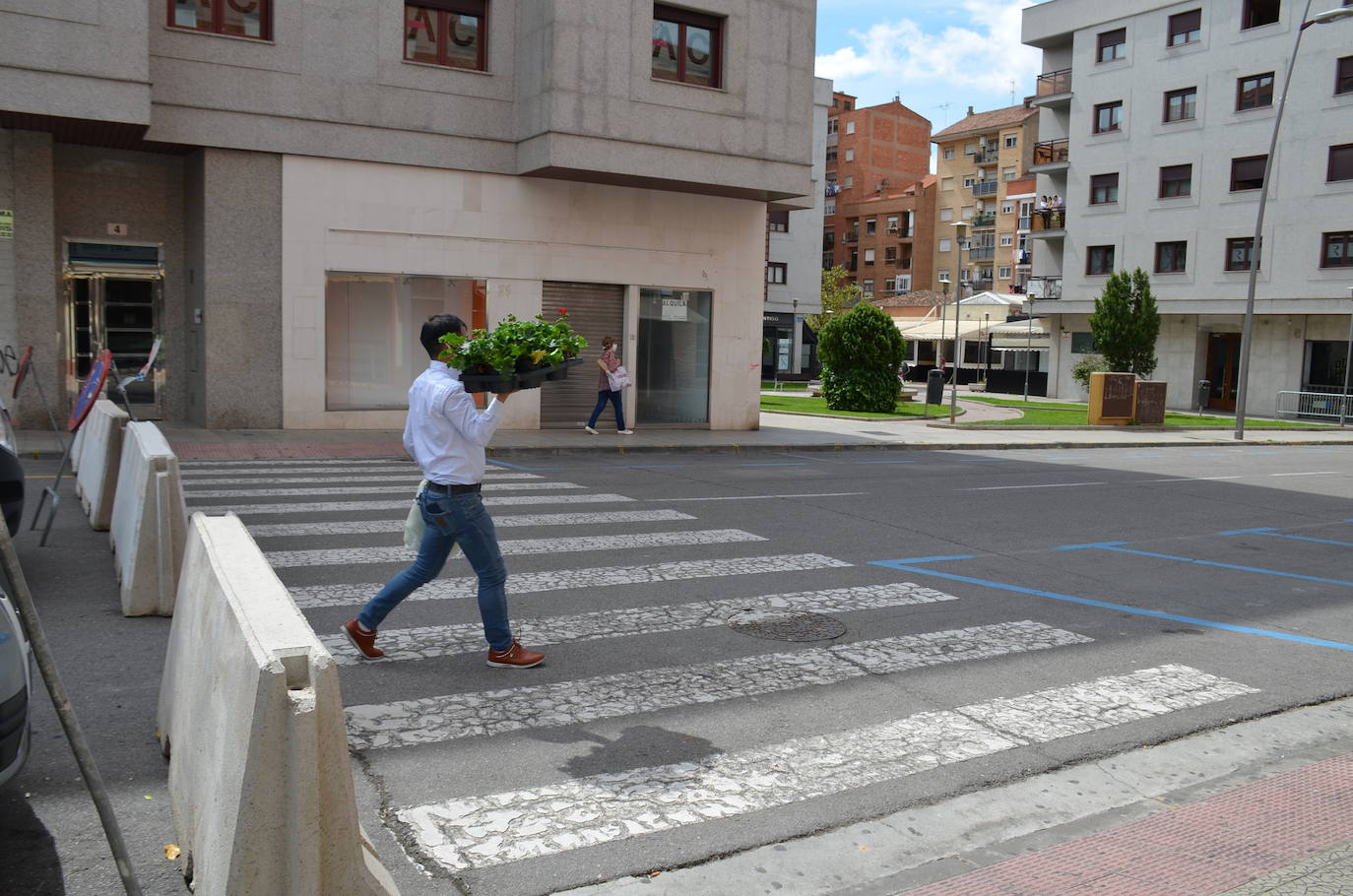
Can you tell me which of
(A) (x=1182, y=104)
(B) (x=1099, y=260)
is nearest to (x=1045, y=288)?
(B) (x=1099, y=260)

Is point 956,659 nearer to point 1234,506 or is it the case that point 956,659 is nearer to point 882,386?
point 1234,506

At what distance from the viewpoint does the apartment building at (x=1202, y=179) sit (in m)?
36.2

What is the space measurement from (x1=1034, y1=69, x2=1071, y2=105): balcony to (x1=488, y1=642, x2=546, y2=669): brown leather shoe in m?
46.1

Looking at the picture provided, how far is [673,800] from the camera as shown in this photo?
420 cm

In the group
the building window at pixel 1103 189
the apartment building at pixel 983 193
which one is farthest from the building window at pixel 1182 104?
the apartment building at pixel 983 193

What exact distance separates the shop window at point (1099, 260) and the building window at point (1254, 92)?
6.99 meters

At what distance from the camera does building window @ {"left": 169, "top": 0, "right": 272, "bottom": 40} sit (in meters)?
16.7

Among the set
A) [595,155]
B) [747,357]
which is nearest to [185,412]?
[595,155]

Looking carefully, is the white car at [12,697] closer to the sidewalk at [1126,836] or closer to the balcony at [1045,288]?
the sidewalk at [1126,836]

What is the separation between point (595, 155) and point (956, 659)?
564 inches

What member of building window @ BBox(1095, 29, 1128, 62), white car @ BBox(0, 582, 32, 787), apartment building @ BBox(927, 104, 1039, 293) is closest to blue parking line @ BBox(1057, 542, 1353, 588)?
white car @ BBox(0, 582, 32, 787)

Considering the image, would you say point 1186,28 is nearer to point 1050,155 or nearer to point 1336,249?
point 1050,155

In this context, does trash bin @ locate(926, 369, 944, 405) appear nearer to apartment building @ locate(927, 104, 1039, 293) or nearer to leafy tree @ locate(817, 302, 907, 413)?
leafy tree @ locate(817, 302, 907, 413)

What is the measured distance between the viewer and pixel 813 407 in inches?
1217
